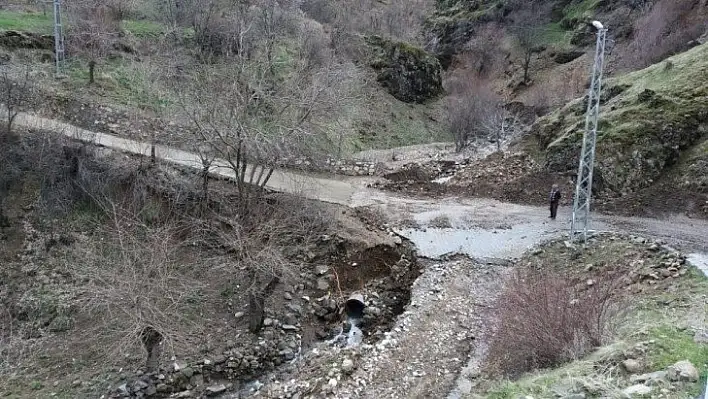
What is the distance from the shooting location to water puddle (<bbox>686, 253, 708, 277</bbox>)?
11.7 meters

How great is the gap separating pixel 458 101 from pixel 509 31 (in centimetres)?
1475

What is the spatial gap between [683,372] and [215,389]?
8.42 meters

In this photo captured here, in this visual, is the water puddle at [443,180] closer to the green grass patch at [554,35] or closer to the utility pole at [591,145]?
the utility pole at [591,145]

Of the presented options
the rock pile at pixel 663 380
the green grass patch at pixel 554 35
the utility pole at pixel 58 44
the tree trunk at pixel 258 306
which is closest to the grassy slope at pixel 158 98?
the utility pole at pixel 58 44

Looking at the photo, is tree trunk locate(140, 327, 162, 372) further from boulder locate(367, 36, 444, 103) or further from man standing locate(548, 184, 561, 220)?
boulder locate(367, 36, 444, 103)

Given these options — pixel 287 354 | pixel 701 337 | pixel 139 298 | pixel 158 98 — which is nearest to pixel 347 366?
pixel 287 354

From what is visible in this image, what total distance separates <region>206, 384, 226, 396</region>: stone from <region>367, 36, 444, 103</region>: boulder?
22992 millimetres

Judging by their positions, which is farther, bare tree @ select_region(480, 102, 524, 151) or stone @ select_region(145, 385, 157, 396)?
bare tree @ select_region(480, 102, 524, 151)

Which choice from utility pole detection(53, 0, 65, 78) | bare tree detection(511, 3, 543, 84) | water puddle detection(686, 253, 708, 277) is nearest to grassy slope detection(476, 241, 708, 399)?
water puddle detection(686, 253, 708, 277)

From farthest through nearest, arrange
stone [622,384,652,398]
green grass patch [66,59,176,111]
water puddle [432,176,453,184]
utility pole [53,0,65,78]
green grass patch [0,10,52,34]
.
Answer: green grass patch [0,10,52,34] → water puddle [432,176,453,184] → utility pole [53,0,65,78] → green grass patch [66,59,176,111] → stone [622,384,652,398]

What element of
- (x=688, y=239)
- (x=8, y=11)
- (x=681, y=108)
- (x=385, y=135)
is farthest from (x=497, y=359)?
(x=8, y=11)

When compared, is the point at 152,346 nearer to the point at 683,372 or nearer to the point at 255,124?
the point at 255,124

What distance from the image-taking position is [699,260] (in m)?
12.2

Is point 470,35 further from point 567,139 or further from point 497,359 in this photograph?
point 497,359
